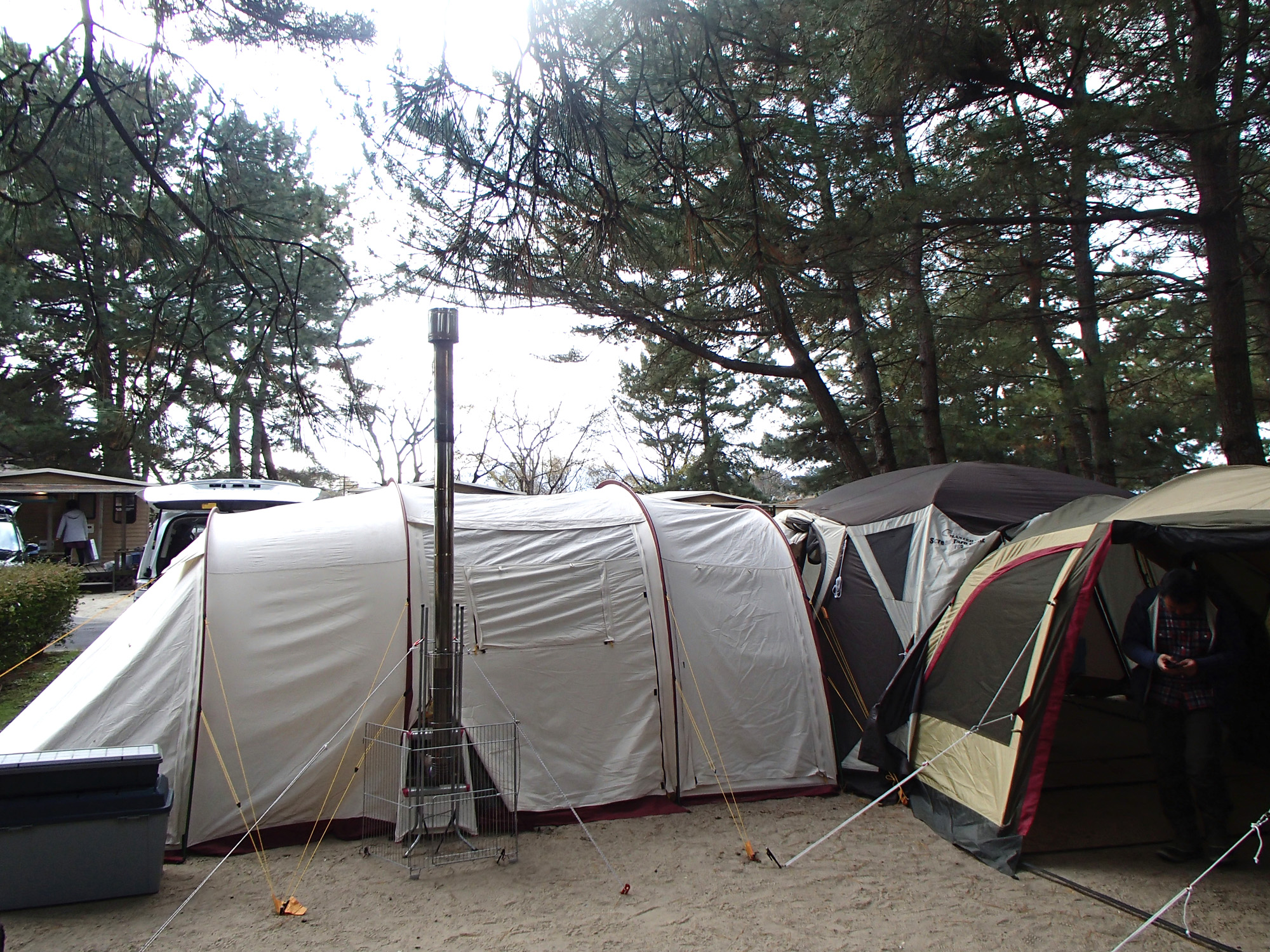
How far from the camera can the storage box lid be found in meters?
3.48

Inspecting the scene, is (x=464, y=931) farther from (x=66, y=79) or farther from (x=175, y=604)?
(x=66, y=79)

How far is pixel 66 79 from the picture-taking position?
387 cm

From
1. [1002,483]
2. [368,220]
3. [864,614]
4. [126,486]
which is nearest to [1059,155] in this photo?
[1002,483]

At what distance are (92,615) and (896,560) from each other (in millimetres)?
9891

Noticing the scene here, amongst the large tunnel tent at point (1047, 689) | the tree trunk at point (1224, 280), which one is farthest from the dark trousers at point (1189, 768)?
the tree trunk at point (1224, 280)

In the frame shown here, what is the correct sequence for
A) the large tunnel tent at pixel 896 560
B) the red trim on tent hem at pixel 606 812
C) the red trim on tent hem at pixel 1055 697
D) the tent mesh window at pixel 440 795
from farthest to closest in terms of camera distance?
the large tunnel tent at pixel 896 560, the red trim on tent hem at pixel 606 812, the tent mesh window at pixel 440 795, the red trim on tent hem at pixel 1055 697

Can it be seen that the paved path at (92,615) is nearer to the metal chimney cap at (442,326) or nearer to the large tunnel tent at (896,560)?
the metal chimney cap at (442,326)

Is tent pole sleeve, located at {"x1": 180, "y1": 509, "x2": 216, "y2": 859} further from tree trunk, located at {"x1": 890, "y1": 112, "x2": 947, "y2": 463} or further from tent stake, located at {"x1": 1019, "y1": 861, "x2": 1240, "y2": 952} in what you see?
tree trunk, located at {"x1": 890, "y1": 112, "x2": 947, "y2": 463}

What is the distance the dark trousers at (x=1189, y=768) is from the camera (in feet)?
12.7

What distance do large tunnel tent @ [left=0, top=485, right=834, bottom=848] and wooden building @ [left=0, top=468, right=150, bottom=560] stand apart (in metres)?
13.3

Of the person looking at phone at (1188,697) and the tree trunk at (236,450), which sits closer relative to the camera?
the person looking at phone at (1188,697)

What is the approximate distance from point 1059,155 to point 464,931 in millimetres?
5980

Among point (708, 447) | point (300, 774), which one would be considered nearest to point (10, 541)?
point (300, 774)

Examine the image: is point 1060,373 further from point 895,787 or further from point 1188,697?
point 895,787
